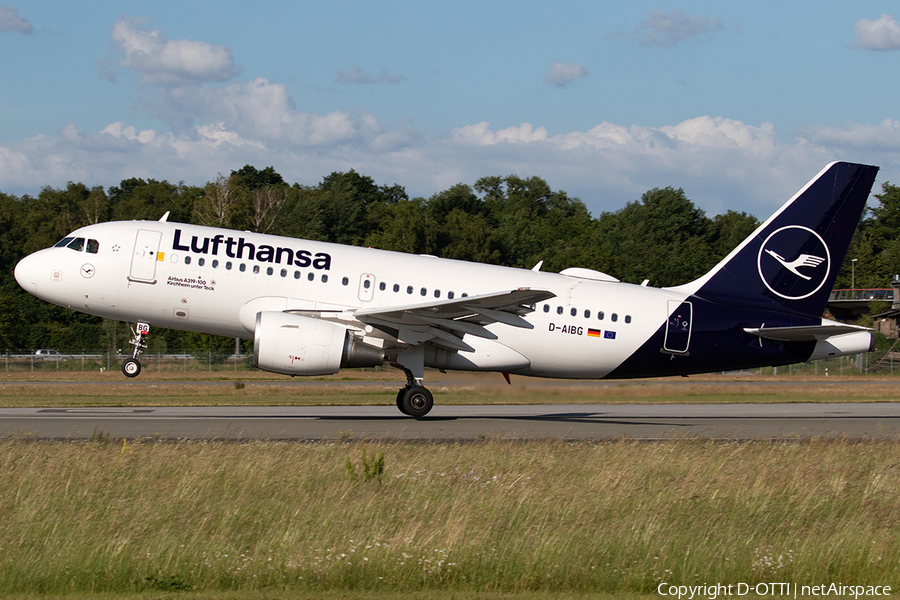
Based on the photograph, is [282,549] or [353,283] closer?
[282,549]

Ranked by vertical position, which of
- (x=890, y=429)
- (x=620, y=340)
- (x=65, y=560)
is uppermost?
(x=620, y=340)

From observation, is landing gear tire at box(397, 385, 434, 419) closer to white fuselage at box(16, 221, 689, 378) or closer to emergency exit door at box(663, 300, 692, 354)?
white fuselage at box(16, 221, 689, 378)

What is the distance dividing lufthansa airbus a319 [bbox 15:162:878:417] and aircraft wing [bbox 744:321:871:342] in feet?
Answer: 0.14

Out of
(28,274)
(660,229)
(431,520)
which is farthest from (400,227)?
(431,520)

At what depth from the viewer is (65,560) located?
28.6 feet

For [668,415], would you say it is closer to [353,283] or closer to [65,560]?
[353,283]

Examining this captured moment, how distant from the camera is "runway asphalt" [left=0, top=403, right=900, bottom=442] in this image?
60.8 ft

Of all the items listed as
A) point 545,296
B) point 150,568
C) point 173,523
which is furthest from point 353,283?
point 150,568

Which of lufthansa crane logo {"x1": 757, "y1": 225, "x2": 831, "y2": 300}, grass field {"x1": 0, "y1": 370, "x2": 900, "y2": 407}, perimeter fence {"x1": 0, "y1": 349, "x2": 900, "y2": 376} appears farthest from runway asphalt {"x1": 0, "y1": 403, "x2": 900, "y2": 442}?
perimeter fence {"x1": 0, "y1": 349, "x2": 900, "y2": 376}

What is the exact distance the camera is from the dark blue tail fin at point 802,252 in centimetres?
2361

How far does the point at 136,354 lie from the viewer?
880 inches

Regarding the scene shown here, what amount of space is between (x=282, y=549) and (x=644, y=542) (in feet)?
13.0

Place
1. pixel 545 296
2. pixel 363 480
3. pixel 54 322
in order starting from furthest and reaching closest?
pixel 54 322, pixel 545 296, pixel 363 480

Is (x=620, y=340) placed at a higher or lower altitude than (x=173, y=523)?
higher
